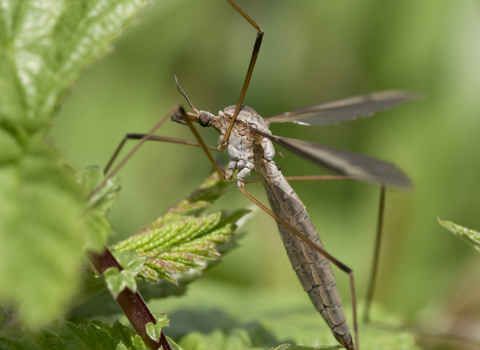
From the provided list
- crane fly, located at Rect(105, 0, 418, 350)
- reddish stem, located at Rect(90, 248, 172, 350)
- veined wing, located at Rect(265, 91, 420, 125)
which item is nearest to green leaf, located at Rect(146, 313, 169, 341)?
reddish stem, located at Rect(90, 248, 172, 350)

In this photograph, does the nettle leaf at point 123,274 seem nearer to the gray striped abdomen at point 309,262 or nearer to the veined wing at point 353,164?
the veined wing at point 353,164

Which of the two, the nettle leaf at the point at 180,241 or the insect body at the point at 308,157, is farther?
the insect body at the point at 308,157

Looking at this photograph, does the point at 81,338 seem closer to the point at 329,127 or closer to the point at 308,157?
the point at 308,157

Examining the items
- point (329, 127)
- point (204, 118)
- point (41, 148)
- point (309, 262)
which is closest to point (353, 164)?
point (309, 262)

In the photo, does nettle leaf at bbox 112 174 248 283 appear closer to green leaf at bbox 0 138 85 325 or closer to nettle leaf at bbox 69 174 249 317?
nettle leaf at bbox 69 174 249 317

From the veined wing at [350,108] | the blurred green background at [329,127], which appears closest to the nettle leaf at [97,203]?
the veined wing at [350,108]

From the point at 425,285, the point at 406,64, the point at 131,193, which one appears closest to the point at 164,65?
the point at 131,193

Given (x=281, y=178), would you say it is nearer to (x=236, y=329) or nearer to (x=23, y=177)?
(x=236, y=329)
